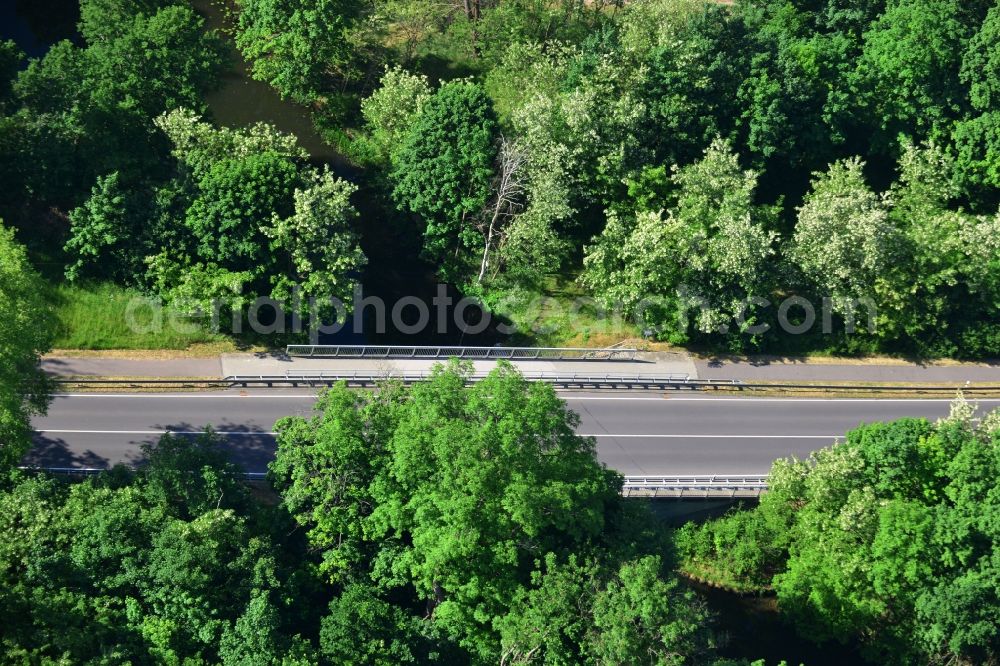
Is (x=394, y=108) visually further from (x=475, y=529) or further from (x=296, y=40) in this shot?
(x=475, y=529)

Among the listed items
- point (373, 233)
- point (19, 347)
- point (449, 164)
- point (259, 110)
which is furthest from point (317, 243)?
point (259, 110)

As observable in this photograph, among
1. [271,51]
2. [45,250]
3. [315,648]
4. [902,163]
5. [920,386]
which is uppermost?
[271,51]

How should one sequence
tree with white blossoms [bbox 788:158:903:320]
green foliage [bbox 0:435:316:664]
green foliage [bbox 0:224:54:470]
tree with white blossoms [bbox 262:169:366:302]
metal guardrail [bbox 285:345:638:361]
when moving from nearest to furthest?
green foliage [bbox 0:435:316:664]
green foliage [bbox 0:224:54:470]
tree with white blossoms [bbox 262:169:366:302]
metal guardrail [bbox 285:345:638:361]
tree with white blossoms [bbox 788:158:903:320]

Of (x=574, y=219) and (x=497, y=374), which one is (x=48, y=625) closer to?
(x=497, y=374)

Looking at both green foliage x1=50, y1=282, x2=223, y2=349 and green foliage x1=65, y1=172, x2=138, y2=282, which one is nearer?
green foliage x1=65, y1=172, x2=138, y2=282

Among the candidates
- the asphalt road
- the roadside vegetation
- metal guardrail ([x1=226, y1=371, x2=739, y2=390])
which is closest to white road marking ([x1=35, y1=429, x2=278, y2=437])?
the asphalt road

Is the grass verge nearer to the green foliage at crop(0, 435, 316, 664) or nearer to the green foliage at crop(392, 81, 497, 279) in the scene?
the green foliage at crop(0, 435, 316, 664)

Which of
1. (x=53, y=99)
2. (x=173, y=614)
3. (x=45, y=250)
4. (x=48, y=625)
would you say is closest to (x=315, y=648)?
(x=173, y=614)

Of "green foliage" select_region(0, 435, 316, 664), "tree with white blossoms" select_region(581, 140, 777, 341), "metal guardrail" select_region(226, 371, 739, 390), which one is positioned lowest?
"green foliage" select_region(0, 435, 316, 664)
